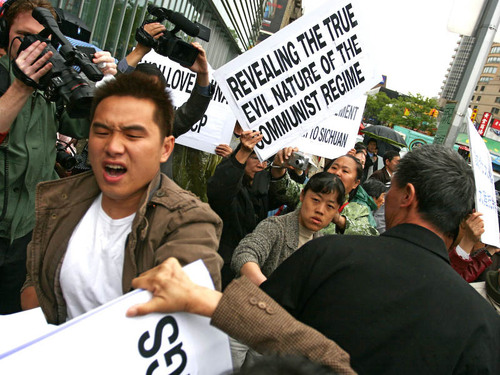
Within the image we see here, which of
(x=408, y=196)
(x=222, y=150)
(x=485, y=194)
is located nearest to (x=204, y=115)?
(x=222, y=150)

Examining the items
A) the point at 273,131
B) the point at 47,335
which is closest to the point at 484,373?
the point at 47,335

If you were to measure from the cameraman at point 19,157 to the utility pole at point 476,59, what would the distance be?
4279 mm

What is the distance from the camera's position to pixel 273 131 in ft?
10.1

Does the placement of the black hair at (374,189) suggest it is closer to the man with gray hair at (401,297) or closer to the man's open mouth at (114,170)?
the man with gray hair at (401,297)

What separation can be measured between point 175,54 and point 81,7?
6.25 m

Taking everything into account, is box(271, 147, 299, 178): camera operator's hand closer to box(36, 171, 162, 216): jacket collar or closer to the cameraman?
the cameraman

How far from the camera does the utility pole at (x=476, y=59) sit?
4771 mm

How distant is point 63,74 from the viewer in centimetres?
194

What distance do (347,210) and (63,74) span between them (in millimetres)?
2335

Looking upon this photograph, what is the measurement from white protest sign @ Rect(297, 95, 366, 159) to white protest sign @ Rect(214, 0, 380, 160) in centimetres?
93

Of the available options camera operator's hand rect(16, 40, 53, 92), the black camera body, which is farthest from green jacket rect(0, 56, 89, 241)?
the black camera body

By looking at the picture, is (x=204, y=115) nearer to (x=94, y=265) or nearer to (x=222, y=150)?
(x=222, y=150)

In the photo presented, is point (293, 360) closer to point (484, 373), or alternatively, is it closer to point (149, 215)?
point (149, 215)

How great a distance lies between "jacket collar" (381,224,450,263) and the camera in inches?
60.8
